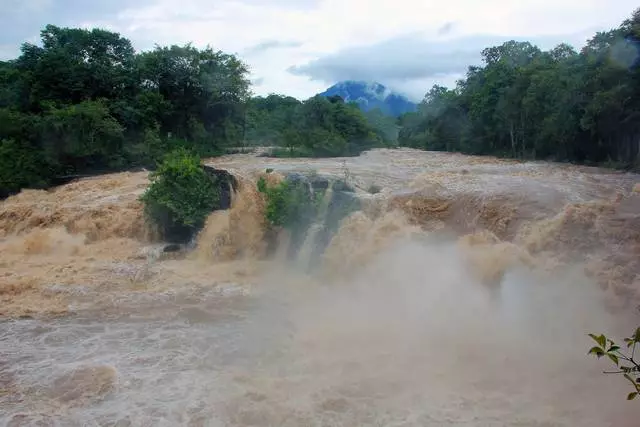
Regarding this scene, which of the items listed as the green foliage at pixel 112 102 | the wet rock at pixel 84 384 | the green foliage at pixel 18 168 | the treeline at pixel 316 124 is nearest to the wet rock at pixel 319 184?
the wet rock at pixel 84 384

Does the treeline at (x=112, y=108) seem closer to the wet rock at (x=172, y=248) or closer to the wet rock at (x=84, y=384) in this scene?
the wet rock at (x=172, y=248)

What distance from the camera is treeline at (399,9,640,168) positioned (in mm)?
15000

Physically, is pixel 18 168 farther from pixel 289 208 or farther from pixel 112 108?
pixel 289 208

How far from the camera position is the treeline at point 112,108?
62.7 feet

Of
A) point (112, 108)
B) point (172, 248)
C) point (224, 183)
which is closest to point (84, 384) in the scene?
point (172, 248)

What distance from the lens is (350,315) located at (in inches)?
350

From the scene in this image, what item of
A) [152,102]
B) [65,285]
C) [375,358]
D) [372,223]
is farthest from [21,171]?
[375,358]

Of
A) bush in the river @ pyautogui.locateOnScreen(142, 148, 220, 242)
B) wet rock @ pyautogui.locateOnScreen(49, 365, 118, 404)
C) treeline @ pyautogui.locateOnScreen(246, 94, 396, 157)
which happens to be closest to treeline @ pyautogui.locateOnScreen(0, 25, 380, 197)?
treeline @ pyautogui.locateOnScreen(246, 94, 396, 157)

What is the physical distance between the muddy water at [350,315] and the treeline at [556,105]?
11.3ft

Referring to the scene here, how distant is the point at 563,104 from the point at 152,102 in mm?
15501

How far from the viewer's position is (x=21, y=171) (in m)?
18.0

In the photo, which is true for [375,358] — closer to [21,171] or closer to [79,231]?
[79,231]

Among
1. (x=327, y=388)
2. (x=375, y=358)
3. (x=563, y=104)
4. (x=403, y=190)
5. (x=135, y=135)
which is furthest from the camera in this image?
(x=135, y=135)

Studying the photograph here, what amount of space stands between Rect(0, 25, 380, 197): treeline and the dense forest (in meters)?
0.04
